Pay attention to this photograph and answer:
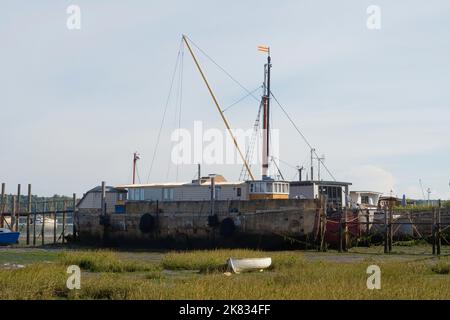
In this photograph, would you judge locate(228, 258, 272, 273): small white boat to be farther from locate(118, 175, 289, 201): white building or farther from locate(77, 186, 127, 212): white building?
locate(77, 186, 127, 212): white building

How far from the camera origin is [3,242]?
203 ft

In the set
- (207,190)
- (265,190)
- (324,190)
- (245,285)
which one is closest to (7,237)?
(207,190)

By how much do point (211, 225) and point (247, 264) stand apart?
22.5 m

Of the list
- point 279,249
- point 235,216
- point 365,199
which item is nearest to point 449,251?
point 279,249

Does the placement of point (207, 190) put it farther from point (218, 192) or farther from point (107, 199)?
point (107, 199)

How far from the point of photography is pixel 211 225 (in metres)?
52.8

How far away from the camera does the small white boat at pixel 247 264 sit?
29859 millimetres

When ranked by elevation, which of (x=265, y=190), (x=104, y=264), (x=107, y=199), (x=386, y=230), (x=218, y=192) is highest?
(x=265, y=190)

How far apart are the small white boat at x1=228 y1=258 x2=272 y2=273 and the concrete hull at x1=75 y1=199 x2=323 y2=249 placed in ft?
57.6

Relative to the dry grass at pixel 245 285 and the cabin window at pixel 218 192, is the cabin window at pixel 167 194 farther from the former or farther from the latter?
the dry grass at pixel 245 285

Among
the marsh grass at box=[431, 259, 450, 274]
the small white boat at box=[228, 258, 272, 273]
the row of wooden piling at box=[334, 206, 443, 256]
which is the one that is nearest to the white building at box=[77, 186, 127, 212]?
the row of wooden piling at box=[334, 206, 443, 256]

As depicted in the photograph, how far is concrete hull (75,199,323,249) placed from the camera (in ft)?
161
